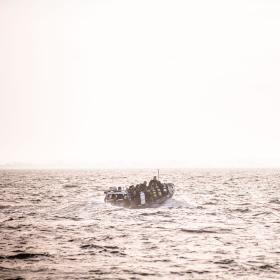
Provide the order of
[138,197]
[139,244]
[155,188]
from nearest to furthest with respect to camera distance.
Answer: [139,244], [138,197], [155,188]

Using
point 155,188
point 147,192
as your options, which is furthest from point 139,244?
point 155,188

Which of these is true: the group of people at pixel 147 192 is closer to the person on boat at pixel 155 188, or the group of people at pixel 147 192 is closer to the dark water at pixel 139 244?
the person on boat at pixel 155 188

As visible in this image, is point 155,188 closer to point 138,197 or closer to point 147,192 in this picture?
point 147,192

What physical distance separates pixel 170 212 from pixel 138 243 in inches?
484

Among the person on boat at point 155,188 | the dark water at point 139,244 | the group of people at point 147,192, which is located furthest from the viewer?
the person on boat at point 155,188

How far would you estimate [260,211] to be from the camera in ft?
106

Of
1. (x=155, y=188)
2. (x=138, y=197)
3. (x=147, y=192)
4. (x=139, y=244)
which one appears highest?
(x=155, y=188)

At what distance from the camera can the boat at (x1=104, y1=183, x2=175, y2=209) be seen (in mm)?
33938

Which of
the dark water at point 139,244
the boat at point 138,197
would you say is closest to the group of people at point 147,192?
the boat at point 138,197

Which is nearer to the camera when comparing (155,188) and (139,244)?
(139,244)

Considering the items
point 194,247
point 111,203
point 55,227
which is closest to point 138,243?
point 194,247

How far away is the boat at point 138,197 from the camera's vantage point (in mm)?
33938

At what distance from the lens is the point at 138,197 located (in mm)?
33938

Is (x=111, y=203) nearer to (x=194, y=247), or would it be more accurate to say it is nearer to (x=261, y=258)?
(x=194, y=247)
